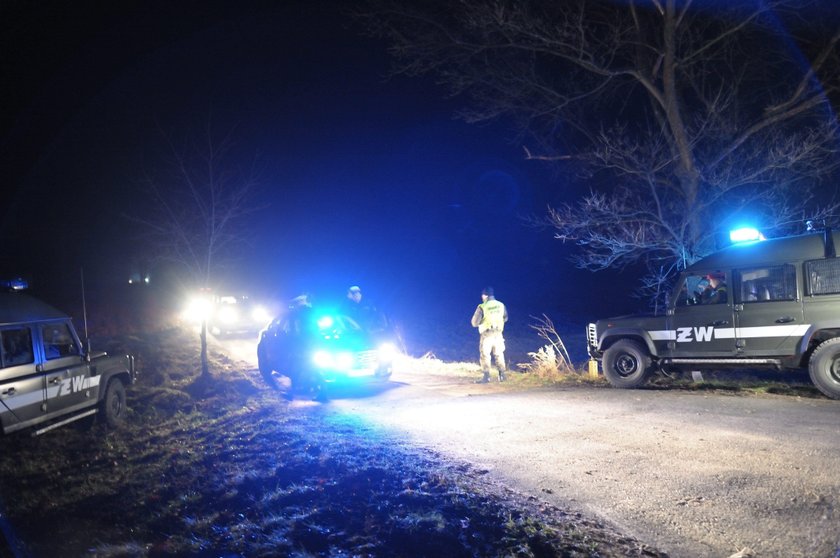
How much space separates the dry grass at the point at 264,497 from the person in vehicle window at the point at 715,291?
6306 mm

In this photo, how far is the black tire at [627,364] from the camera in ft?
33.5

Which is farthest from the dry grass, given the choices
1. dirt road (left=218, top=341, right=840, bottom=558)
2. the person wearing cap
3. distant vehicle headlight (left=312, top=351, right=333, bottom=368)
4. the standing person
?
the standing person

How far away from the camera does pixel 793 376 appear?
10.5m

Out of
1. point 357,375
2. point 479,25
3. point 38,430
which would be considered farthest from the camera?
point 479,25

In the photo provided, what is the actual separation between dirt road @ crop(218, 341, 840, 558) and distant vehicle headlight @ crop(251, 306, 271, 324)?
15148 mm

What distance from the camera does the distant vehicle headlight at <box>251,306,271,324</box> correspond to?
78.0ft

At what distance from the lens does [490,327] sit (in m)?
11.5

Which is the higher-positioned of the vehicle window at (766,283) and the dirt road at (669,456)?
the vehicle window at (766,283)

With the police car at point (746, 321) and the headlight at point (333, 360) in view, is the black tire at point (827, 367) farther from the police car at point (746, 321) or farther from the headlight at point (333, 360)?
the headlight at point (333, 360)

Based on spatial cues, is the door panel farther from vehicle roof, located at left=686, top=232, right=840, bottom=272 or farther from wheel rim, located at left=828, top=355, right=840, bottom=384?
wheel rim, located at left=828, top=355, right=840, bottom=384

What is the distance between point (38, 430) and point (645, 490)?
766 centimetres

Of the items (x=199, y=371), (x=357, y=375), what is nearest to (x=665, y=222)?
(x=357, y=375)

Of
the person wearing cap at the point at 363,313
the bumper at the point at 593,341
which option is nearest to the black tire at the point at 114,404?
the person wearing cap at the point at 363,313

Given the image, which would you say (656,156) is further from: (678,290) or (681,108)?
(678,290)
